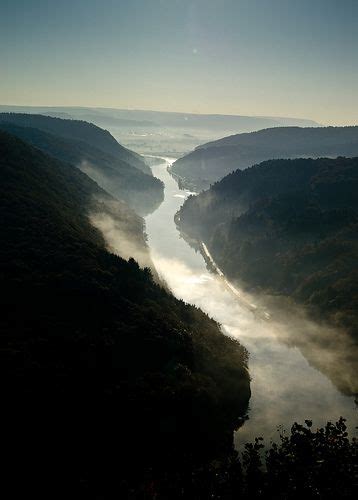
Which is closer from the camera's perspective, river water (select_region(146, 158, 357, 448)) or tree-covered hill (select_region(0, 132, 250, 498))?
tree-covered hill (select_region(0, 132, 250, 498))

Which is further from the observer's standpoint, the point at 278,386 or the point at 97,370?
the point at 278,386

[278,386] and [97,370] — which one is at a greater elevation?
[97,370]

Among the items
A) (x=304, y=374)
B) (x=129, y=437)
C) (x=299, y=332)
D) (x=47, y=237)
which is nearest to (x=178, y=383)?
(x=129, y=437)

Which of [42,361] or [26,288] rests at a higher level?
[26,288]

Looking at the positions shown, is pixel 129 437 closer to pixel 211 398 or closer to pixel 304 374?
pixel 211 398

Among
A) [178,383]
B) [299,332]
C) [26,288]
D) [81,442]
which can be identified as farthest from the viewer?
[299,332]

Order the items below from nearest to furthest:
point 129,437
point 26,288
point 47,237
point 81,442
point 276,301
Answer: point 81,442 → point 129,437 → point 26,288 → point 47,237 → point 276,301

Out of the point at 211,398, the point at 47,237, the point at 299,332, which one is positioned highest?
the point at 47,237

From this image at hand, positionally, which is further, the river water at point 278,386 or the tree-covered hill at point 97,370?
the river water at point 278,386
